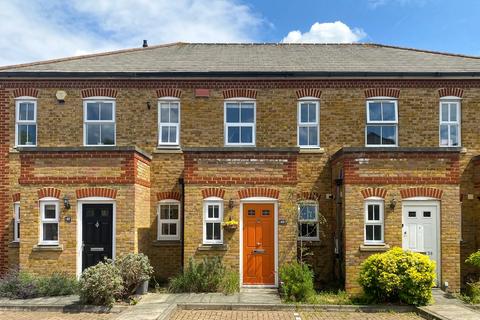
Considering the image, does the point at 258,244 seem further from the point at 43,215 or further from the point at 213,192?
the point at 43,215

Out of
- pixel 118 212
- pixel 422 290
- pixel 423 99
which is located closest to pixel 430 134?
pixel 423 99

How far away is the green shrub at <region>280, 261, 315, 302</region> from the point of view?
1302cm

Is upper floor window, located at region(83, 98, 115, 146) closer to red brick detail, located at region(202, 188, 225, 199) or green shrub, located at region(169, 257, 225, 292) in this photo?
red brick detail, located at region(202, 188, 225, 199)

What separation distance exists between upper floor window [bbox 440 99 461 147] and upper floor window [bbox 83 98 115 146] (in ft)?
36.2

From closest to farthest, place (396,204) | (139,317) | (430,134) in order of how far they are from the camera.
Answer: (139,317)
(396,204)
(430,134)

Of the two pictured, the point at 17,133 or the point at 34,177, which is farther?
the point at 17,133

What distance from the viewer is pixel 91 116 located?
16875 millimetres

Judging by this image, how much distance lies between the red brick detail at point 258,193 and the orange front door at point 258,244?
1.07ft

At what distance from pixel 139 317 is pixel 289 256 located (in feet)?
16.4

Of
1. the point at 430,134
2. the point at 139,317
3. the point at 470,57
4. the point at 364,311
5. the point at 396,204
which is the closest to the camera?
the point at 139,317

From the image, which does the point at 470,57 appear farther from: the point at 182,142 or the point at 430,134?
the point at 182,142

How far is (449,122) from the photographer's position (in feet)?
55.1

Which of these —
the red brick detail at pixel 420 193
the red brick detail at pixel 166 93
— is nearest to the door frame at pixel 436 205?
the red brick detail at pixel 420 193

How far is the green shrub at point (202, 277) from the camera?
14.1m
